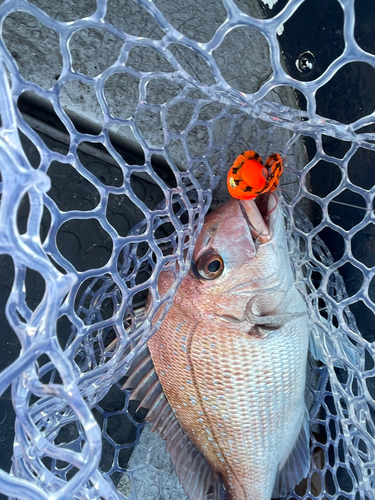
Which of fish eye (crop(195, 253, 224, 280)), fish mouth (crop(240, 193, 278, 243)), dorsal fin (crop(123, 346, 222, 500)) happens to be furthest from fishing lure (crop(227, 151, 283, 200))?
dorsal fin (crop(123, 346, 222, 500))

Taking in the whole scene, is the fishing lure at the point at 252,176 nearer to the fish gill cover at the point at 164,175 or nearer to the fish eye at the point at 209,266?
the fish gill cover at the point at 164,175

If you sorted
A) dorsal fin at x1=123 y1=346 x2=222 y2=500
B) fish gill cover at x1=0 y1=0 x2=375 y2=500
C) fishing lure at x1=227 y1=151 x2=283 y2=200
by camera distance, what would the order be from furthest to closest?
dorsal fin at x1=123 y1=346 x2=222 y2=500 < fishing lure at x1=227 y1=151 x2=283 y2=200 < fish gill cover at x1=0 y1=0 x2=375 y2=500

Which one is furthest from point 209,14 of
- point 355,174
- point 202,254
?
point 202,254

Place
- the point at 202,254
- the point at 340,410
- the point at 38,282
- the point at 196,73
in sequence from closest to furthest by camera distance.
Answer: the point at 202,254 → the point at 340,410 → the point at 196,73 → the point at 38,282

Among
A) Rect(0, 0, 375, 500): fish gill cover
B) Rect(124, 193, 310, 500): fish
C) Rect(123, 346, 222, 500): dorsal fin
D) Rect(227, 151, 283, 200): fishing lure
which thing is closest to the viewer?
Rect(0, 0, 375, 500): fish gill cover

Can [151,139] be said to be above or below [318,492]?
above

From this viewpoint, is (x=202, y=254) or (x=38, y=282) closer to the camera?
(x=202, y=254)

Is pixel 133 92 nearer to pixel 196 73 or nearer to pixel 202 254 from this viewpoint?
pixel 196 73

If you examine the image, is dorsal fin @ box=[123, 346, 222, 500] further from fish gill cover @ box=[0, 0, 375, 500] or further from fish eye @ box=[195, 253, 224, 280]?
fish eye @ box=[195, 253, 224, 280]

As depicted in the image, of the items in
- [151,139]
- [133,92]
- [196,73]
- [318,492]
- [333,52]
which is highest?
[333,52]
